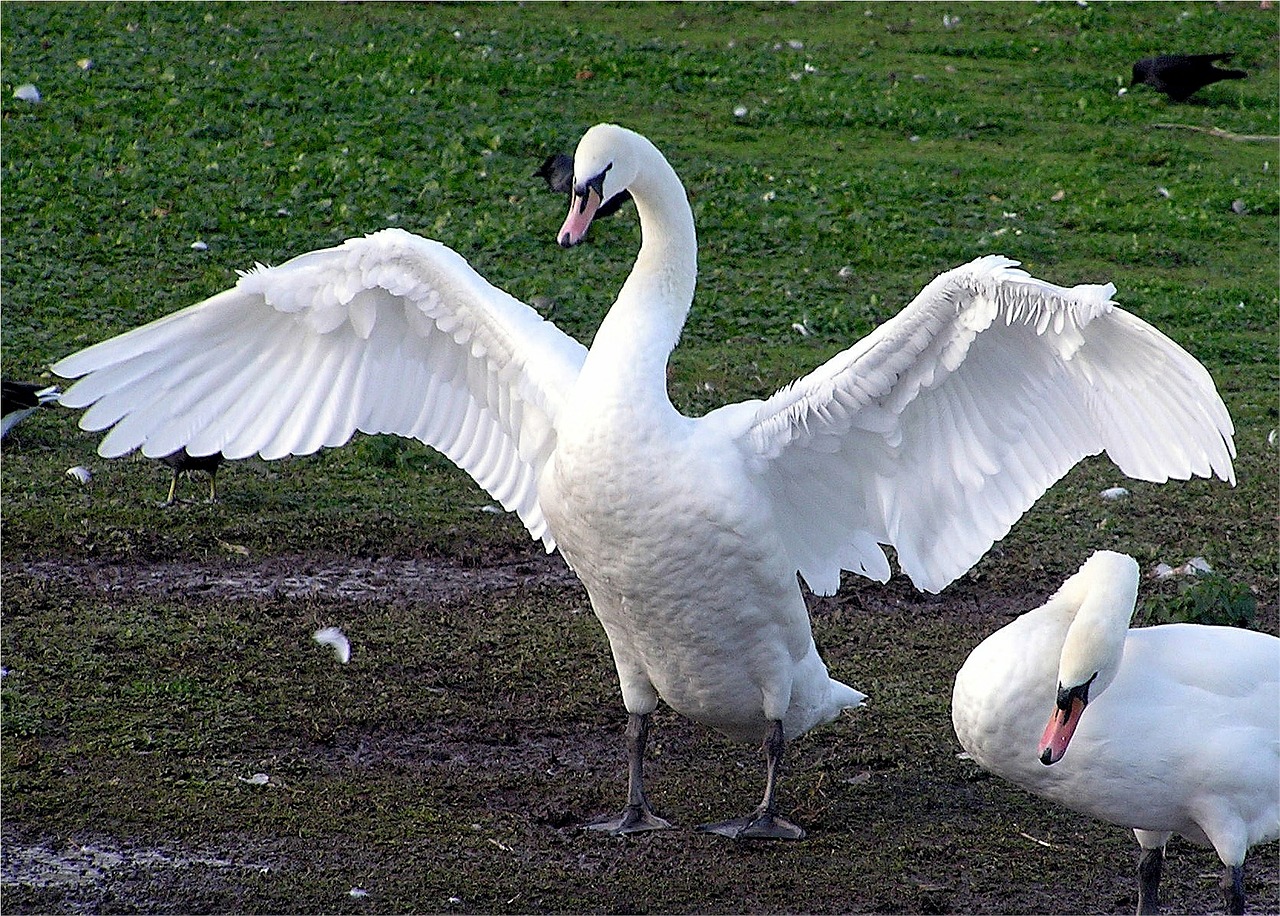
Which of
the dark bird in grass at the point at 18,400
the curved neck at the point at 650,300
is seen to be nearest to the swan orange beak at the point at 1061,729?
the curved neck at the point at 650,300

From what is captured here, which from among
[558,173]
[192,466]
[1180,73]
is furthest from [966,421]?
[1180,73]

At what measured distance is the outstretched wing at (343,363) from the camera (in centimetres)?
560

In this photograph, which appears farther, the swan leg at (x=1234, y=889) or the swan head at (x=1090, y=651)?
the swan leg at (x=1234, y=889)

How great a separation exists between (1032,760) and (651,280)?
186cm

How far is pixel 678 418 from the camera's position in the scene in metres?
5.24

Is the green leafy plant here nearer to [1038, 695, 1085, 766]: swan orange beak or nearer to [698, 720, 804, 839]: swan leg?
[698, 720, 804, 839]: swan leg

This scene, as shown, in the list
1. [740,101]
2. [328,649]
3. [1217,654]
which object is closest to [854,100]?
[740,101]

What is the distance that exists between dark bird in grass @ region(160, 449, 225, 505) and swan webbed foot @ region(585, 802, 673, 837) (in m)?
2.93

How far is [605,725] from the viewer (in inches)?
251

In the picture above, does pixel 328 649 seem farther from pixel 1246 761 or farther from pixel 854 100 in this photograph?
pixel 854 100

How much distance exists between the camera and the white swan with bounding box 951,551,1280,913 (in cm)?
493

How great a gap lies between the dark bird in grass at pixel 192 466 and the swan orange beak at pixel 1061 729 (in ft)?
13.7

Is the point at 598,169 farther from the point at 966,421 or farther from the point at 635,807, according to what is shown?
the point at 635,807

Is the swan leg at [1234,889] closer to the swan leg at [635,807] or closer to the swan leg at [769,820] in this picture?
the swan leg at [769,820]
